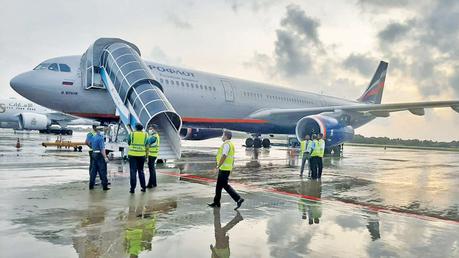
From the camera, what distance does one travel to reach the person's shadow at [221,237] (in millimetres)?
4309

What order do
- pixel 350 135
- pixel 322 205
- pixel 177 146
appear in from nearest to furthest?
1. pixel 322 205
2. pixel 177 146
3. pixel 350 135

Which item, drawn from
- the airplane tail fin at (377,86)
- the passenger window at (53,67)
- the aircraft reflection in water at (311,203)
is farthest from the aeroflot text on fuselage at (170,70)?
the airplane tail fin at (377,86)

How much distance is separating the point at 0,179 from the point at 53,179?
1.13 meters

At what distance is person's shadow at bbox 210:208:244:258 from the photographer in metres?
4.31

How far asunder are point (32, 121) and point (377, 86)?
108ft

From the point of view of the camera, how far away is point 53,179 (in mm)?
9492

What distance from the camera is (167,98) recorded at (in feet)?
55.1

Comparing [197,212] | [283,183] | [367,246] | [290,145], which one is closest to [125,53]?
[283,183]

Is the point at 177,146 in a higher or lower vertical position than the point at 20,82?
lower

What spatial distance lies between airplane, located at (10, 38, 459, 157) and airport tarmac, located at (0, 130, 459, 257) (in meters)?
4.54

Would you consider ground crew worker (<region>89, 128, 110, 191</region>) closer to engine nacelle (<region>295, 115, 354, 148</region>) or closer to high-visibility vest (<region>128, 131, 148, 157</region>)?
high-visibility vest (<region>128, 131, 148, 157</region>)

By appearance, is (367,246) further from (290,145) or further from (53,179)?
(290,145)

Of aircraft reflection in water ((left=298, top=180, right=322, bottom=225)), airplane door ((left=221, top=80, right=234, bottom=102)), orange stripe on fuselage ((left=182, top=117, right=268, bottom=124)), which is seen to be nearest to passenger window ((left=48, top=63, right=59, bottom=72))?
orange stripe on fuselage ((left=182, top=117, right=268, bottom=124))

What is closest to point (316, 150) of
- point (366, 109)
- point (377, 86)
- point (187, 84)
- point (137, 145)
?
point (137, 145)
